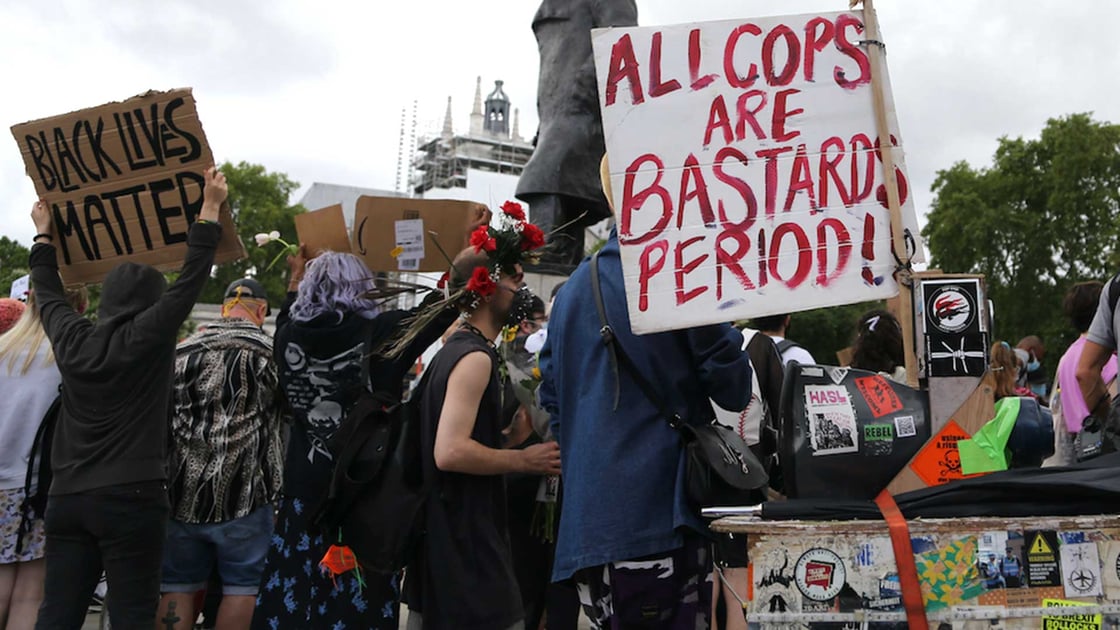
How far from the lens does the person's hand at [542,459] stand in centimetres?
358

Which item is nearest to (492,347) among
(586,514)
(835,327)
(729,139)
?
(586,514)

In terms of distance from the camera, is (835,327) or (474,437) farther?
(835,327)

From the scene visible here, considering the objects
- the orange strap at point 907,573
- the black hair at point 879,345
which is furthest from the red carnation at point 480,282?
the black hair at point 879,345

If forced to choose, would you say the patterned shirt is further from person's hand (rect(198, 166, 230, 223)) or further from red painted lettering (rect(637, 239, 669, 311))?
red painted lettering (rect(637, 239, 669, 311))

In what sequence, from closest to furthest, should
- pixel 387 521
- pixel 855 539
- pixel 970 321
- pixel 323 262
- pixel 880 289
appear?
pixel 855 539 < pixel 970 321 < pixel 880 289 < pixel 387 521 < pixel 323 262

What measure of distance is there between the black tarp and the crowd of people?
0.14 m

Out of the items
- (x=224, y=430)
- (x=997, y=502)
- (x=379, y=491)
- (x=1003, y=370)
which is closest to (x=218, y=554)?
(x=224, y=430)

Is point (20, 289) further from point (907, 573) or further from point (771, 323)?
point (907, 573)

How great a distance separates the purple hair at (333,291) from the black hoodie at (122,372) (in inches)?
14.2

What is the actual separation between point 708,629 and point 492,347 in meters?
1.18

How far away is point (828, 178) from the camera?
9.33 ft

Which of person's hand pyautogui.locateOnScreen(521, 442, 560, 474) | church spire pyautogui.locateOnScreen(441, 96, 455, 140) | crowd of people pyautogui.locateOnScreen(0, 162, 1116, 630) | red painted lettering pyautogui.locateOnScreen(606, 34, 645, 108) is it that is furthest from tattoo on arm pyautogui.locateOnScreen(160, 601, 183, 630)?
church spire pyautogui.locateOnScreen(441, 96, 455, 140)

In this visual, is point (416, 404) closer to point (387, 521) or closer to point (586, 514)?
point (387, 521)

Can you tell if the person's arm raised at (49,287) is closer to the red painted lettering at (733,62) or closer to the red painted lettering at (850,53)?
the red painted lettering at (733,62)
